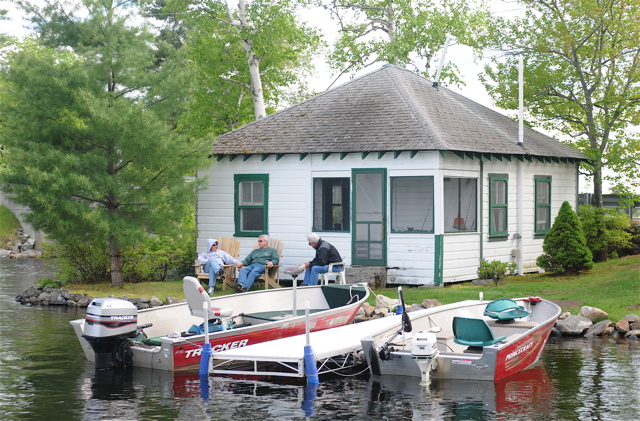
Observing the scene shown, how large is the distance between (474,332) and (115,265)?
1115cm

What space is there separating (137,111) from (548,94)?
41.1 feet

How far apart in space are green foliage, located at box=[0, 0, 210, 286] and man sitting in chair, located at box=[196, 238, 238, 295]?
1843 millimetres

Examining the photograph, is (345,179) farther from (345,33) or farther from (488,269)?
(345,33)

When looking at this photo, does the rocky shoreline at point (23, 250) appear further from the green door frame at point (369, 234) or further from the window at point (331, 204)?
the green door frame at point (369, 234)

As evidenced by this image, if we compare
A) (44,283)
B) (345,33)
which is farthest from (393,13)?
(44,283)

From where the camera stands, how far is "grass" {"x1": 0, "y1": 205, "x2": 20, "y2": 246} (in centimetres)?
3756

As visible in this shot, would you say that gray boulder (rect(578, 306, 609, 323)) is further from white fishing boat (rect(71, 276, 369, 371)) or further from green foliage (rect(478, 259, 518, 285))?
green foliage (rect(478, 259, 518, 285))

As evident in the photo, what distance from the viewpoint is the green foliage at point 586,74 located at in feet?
81.6

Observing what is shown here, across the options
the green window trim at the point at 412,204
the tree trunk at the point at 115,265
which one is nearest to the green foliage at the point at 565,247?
the green window trim at the point at 412,204

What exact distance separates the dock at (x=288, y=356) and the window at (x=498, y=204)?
8.16m

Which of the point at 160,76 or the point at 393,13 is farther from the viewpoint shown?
the point at 393,13

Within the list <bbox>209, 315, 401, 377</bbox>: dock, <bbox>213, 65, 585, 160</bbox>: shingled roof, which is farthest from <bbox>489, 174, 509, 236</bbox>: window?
<bbox>209, 315, 401, 377</bbox>: dock

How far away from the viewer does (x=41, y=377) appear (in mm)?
11570

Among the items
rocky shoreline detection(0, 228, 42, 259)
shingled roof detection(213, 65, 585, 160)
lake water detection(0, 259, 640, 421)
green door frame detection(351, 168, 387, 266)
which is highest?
shingled roof detection(213, 65, 585, 160)
